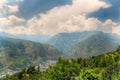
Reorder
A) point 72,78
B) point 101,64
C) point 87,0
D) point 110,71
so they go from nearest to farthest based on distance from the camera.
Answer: point 72,78, point 110,71, point 101,64, point 87,0

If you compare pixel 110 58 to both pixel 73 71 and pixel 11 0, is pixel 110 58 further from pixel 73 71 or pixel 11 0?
pixel 11 0

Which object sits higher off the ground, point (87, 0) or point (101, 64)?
point (87, 0)

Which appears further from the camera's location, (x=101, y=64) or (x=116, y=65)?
(x=101, y=64)

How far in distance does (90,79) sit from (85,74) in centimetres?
104

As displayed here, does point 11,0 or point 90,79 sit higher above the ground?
point 11,0

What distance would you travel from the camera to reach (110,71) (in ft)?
210

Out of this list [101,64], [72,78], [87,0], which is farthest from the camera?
[87,0]

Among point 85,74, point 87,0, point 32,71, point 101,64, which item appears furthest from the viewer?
point 87,0

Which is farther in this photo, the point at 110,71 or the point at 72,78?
the point at 110,71

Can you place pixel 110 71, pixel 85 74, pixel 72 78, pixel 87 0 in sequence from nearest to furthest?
pixel 85 74 < pixel 72 78 < pixel 110 71 < pixel 87 0

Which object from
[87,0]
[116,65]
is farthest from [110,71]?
[87,0]

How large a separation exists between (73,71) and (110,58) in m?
23.0

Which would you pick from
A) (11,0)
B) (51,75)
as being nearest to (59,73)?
(51,75)

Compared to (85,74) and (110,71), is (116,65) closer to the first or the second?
(110,71)
